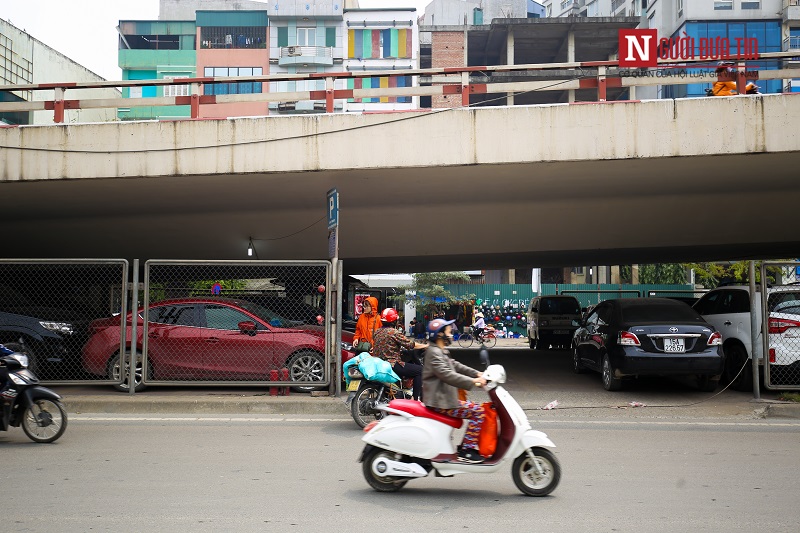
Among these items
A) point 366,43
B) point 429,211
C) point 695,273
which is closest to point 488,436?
point 429,211

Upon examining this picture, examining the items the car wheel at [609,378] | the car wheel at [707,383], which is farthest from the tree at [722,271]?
the car wheel at [609,378]

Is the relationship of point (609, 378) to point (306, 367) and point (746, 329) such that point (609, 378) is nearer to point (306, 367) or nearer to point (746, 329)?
point (746, 329)

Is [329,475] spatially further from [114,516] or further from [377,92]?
[377,92]

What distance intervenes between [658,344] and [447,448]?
21.9 ft

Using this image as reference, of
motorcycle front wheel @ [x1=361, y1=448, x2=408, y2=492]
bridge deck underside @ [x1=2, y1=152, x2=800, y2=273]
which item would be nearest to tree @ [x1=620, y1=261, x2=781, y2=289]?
bridge deck underside @ [x1=2, y1=152, x2=800, y2=273]

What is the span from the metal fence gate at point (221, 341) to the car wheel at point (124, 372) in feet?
0.06

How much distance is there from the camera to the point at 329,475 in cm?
686

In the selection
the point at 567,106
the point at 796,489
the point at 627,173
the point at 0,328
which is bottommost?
the point at 796,489

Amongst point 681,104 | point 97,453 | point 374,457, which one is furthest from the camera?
point 681,104

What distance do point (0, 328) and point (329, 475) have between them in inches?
322

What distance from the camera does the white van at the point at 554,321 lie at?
26969 mm

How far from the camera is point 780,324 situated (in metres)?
11.5

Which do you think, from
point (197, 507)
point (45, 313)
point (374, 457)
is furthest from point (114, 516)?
point (45, 313)

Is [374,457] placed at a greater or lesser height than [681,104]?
lesser
